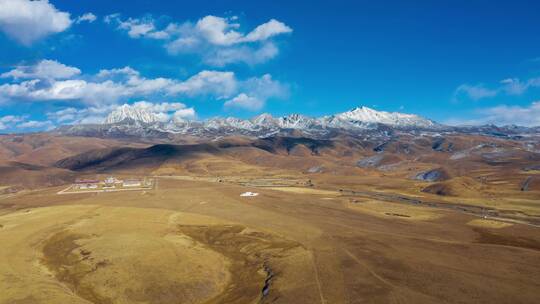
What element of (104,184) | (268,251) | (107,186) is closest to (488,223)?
(268,251)

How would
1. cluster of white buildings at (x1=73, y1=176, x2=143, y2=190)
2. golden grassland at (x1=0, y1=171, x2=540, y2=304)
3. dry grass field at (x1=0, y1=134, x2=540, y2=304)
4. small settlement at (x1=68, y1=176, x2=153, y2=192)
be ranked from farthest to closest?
cluster of white buildings at (x1=73, y1=176, x2=143, y2=190), small settlement at (x1=68, y1=176, x2=153, y2=192), dry grass field at (x1=0, y1=134, x2=540, y2=304), golden grassland at (x1=0, y1=171, x2=540, y2=304)

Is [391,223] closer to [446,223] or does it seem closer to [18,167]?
[446,223]

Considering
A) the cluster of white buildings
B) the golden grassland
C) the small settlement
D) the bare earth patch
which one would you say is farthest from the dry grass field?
the cluster of white buildings

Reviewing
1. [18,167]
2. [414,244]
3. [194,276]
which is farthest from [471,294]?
[18,167]

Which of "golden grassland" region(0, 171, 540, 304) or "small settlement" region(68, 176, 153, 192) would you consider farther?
"small settlement" region(68, 176, 153, 192)

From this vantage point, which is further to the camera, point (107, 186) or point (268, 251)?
point (107, 186)

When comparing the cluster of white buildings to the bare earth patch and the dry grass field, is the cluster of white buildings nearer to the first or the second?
the dry grass field

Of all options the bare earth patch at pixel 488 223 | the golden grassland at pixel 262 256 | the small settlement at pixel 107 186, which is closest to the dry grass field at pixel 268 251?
the golden grassland at pixel 262 256

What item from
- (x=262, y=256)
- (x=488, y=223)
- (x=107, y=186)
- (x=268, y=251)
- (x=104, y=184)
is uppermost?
(x=104, y=184)

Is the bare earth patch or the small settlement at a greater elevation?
the small settlement

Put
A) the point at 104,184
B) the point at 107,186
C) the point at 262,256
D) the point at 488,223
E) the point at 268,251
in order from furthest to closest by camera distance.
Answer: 1. the point at 104,184
2. the point at 107,186
3. the point at 488,223
4. the point at 268,251
5. the point at 262,256

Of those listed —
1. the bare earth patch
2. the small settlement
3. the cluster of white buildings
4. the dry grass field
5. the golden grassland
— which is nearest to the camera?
the golden grassland

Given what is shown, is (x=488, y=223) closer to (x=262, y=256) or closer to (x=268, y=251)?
(x=268, y=251)
